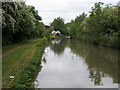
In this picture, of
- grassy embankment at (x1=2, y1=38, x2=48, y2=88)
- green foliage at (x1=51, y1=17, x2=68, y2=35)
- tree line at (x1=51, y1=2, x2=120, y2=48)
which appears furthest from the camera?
green foliage at (x1=51, y1=17, x2=68, y2=35)

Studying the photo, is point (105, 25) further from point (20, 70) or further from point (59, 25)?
point (59, 25)

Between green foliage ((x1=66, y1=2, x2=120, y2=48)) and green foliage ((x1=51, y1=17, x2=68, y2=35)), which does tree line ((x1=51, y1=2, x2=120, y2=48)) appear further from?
green foliage ((x1=51, y1=17, x2=68, y2=35))

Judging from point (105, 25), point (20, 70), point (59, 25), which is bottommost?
point (20, 70)

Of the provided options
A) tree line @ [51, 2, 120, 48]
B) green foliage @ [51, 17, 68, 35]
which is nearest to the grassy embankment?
tree line @ [51, 2, 120, 48]

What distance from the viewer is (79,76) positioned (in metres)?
10.9

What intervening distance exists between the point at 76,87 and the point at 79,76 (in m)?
2.28

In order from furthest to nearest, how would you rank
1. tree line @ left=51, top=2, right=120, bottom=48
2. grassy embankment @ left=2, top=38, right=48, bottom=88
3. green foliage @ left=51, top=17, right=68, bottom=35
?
1. green foliage @ left=51, top=17, right=68, bottom=35
2. tree line @ left=51, top=2, right=120, bottom=48
3. grassy embankment @ left=2, top=38, right=48, bottom=88

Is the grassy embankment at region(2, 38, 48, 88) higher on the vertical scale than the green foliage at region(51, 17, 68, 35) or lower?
lower

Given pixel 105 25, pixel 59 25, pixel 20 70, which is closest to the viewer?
pixel 20 70

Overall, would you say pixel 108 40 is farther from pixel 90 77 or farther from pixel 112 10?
pixel 90 77

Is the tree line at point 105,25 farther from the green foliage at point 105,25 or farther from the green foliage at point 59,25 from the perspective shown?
the green foliage at point 59,25

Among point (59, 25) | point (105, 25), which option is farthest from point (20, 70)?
point (59, 25)

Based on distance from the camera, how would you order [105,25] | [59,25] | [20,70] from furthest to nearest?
[59,25], [105,25], [20,70]

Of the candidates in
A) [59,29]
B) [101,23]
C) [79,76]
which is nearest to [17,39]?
[101,23]
